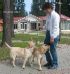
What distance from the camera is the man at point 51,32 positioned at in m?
11.0

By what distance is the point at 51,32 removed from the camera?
11.1 meters

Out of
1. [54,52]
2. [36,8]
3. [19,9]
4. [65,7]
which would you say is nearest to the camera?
[54,52]

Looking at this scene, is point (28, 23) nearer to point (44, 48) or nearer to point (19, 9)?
point (19, 9)

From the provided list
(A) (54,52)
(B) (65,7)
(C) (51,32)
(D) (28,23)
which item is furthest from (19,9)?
(C) (51,32)

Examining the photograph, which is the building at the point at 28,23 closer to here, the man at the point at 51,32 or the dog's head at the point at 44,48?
the man at the point at 51,32

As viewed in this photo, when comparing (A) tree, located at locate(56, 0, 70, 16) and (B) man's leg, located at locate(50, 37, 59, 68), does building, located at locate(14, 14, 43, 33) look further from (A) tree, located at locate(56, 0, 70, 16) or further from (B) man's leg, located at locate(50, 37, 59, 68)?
(B) man's leg, located at locate(50, 37, 59, 68)

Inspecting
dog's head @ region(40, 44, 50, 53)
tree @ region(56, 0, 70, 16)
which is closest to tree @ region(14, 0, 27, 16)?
tree @ region(56, 0, 70, 16)

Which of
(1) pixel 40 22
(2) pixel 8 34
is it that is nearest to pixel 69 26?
(1) pixel 40 22

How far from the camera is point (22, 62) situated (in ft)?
40.2

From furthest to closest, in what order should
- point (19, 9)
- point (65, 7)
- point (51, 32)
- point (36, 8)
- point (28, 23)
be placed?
1. point (36, 8)
2. point (19, 9)
3. point (28, 23)
4. point (65, 7)
5. point (51, 32)

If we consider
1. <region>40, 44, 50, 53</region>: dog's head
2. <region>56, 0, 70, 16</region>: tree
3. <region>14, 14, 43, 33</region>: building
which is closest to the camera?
<region>40, 44, 50, 53</region>: dog's head

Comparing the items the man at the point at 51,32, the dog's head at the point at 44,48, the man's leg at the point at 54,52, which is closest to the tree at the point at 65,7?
the man at the point at 51,32

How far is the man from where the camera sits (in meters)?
11.0

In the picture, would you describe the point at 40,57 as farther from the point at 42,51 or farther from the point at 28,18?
the point at 28,18
